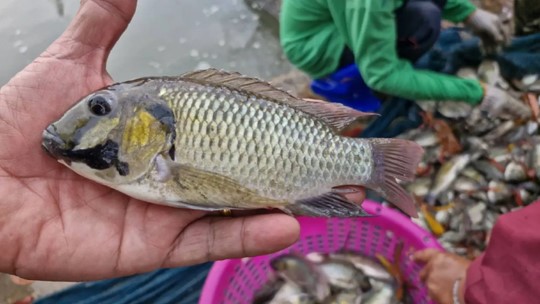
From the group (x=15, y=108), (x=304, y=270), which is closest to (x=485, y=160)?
(x=304, y=270)

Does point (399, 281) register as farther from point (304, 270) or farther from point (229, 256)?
point (229, 256)

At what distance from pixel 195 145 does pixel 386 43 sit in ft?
5.31

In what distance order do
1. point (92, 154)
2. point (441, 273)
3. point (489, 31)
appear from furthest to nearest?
point (489, 31) < point (441, 273) < point (92, 154)

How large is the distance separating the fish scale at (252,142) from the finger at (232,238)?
0.27 feet

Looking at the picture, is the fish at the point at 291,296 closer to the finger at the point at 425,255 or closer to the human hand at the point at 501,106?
the finger at the point at 425,255

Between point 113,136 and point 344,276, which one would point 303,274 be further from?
point 113,136

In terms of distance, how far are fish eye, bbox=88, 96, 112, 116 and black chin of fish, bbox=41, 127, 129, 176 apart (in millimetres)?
78

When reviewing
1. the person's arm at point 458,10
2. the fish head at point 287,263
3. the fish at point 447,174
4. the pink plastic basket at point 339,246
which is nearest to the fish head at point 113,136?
the pink plastic basket at point 339,246

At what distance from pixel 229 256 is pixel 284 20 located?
196cm

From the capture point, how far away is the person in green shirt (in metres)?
2.74

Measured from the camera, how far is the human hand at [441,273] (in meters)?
2.09

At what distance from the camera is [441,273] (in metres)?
2.12

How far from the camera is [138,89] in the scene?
4.86 feet

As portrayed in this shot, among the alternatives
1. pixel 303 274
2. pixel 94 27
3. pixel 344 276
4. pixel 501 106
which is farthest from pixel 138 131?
pixel 501 106
